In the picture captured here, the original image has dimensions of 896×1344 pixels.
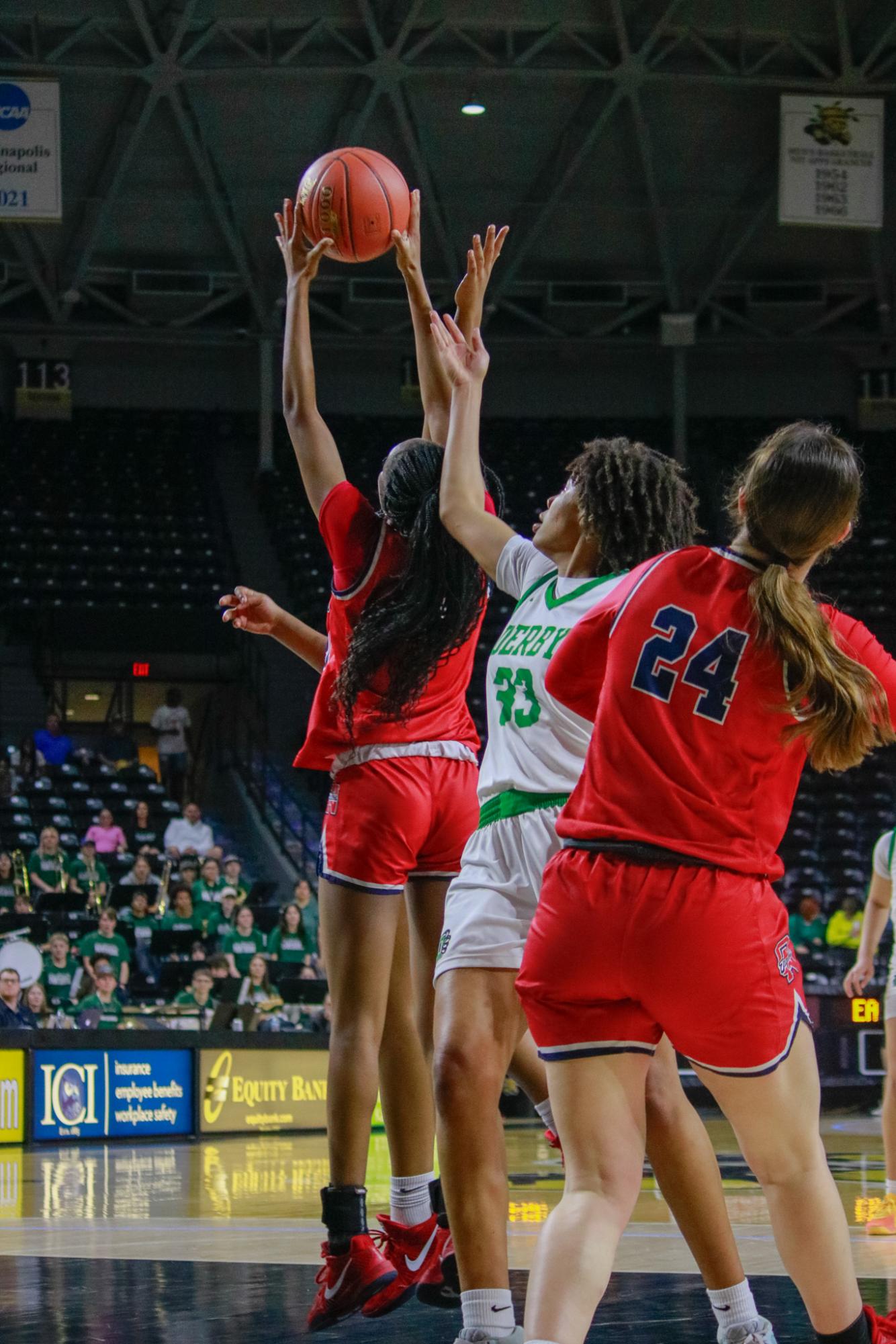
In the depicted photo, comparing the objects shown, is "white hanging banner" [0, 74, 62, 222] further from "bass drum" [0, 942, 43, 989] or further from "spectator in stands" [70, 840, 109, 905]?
"bass drum" [0, 942, 43, 989]

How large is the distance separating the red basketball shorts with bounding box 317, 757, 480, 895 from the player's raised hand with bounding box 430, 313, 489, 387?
102cm

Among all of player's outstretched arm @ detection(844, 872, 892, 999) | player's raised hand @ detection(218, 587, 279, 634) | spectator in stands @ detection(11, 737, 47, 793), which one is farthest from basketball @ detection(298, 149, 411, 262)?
spectator in stands @ detection(11, 737, 47, 793)

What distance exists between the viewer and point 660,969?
109 inches

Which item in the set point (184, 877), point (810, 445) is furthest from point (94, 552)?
point (810, 445)

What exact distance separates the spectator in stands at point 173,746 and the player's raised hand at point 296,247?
15643mm

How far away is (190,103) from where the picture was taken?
2012 cm

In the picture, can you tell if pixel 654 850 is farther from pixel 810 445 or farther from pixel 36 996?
pixel 36 996

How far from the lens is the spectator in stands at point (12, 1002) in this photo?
11.5m

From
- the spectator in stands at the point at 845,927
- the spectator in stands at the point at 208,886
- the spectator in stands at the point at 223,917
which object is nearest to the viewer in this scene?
the spectator in stands at the point at 223,917

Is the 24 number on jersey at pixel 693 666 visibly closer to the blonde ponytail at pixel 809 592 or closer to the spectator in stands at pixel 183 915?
the blonde ponytail at pixel 809 592

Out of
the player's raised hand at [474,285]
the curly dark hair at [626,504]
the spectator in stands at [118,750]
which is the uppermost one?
the player's raised hand at [474,285]

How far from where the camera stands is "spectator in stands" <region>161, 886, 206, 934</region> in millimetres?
14344

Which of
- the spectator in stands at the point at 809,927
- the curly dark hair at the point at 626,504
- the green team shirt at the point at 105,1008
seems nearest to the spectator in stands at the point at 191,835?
the green team shirt at the point at 105,1008

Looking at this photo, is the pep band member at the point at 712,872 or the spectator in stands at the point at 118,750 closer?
the pep band member at the point at 712,872
